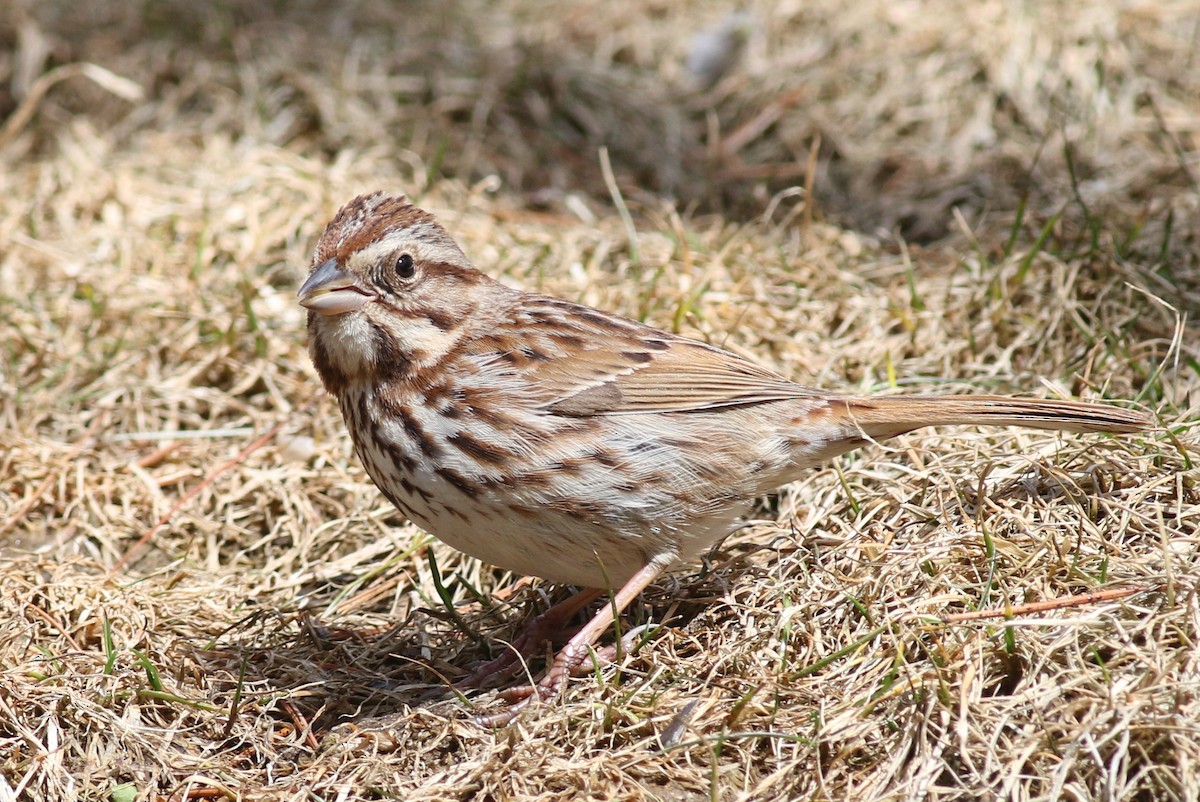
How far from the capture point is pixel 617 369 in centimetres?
402

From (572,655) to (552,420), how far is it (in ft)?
2.28

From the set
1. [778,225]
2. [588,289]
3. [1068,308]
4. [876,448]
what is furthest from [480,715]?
[778,225]

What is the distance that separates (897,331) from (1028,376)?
1.96 ft

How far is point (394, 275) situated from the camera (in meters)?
3.95

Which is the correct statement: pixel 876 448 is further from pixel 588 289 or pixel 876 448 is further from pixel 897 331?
pixel 588 289

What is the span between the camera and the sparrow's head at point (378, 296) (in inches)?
153

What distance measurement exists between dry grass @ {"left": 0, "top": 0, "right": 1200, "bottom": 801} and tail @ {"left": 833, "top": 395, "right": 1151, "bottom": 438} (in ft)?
0.77

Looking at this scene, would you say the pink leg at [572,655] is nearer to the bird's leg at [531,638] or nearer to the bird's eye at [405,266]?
the bird's leg at [531,638]

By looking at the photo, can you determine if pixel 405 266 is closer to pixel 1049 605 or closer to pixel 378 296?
pixel 378 296

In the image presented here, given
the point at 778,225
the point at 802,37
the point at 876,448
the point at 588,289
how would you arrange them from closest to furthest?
the point at 876,448 < the point at 588,289 < the point at 778,225 < the point at 802,37

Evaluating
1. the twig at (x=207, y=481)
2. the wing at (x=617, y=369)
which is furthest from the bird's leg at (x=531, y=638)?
the twig at (x=207, y=481)

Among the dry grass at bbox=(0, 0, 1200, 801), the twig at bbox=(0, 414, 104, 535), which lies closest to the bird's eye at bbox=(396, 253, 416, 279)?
the dry grass at bbox=(0, 0, 1200, 801)

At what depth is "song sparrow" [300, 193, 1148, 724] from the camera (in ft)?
12.2

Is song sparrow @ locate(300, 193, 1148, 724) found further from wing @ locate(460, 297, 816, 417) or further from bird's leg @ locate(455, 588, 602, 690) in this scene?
bird's leg @ locate(455, 588, 602, 690)
